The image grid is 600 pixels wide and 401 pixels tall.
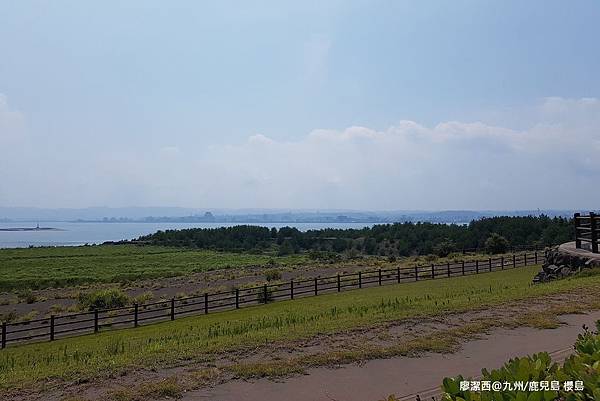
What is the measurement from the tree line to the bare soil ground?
44858 mm

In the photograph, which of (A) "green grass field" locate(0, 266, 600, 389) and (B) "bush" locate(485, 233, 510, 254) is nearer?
(A) "green grass field" locate(0, 266, 600, 389)

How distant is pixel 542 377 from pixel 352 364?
3.91m

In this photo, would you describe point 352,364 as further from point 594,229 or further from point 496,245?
point 496,245

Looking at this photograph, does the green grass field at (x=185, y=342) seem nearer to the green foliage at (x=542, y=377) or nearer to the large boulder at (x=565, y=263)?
the large boulder at (x=565, y=263)

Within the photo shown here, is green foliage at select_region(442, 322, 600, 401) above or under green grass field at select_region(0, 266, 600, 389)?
above

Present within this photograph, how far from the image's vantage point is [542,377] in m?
3.31

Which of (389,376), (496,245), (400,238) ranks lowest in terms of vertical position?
(400,238)

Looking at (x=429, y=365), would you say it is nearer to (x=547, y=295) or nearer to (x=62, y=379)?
(x=62, y=379)

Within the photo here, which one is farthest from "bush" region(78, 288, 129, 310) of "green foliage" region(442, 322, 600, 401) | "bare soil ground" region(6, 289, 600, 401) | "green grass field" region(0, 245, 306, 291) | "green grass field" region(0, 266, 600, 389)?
"green foliage" region(442, 322, 600, 401)

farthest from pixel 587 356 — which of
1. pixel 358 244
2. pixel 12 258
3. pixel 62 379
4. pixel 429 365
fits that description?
pixel 358 244

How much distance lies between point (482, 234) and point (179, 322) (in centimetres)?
6722

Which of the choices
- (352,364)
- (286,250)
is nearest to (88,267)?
(286,250)

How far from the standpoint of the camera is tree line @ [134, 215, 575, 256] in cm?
6412

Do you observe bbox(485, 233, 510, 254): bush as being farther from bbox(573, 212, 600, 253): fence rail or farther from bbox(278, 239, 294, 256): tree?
bbox(278, 239, 294, 256): tree
